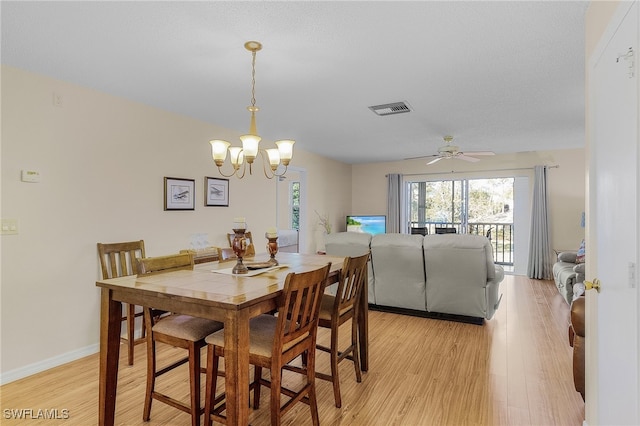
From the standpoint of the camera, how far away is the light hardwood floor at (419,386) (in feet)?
6.89

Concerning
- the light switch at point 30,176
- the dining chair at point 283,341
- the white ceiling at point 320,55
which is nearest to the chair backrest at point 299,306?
the dining chair at point 283,341

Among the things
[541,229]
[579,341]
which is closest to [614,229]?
[579,341]

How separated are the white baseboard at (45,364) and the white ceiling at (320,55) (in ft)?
7.57

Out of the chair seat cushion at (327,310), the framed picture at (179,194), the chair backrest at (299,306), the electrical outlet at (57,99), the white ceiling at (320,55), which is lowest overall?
the chair seat cushion at (327,310)

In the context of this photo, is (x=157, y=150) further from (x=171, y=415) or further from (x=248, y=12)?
(x=171, y=415)

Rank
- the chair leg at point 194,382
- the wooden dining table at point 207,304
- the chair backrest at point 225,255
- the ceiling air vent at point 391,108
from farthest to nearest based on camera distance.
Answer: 1. the ceiling air vent at point 391,108
2. the chair backrest at point 225,255
3. the chair leg at point 194,382
4. the wooden dining table at point 207,304

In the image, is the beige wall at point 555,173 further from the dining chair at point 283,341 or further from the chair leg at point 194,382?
the chair leg at point 194,382

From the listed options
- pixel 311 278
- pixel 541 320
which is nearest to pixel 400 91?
pixel 311 278

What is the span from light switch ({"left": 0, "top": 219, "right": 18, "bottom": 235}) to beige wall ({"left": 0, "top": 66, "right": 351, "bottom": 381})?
34 millimetres

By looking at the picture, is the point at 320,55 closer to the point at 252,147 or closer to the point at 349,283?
the point at 252,147

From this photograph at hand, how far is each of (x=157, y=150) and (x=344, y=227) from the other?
4712 mm

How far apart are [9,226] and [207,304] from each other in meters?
2.09

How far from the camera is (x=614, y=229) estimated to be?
148 cm

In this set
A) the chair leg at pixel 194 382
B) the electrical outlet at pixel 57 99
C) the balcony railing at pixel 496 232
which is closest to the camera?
the chair leg at pixel 194 382
